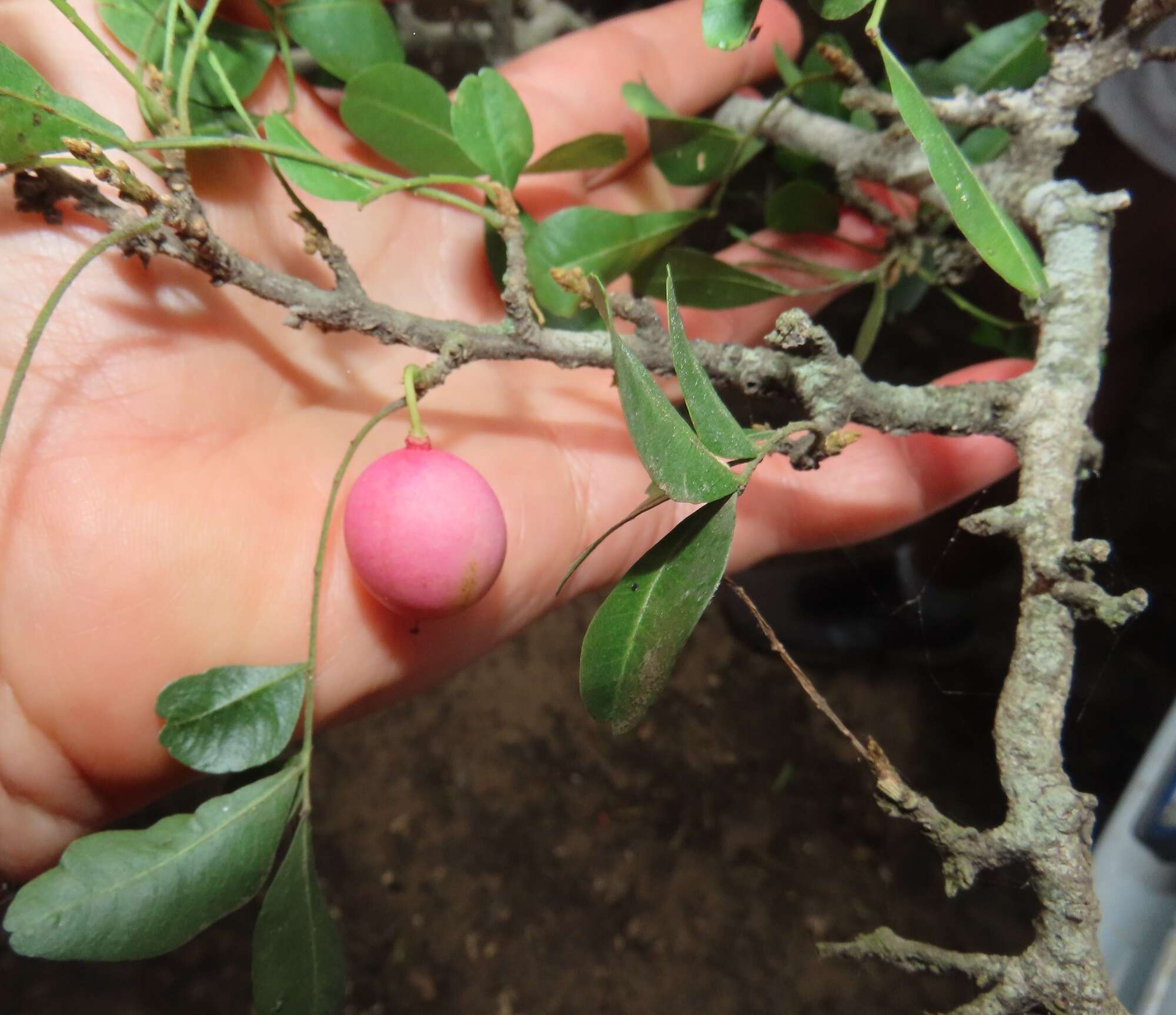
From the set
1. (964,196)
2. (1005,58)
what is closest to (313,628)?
(964,196)

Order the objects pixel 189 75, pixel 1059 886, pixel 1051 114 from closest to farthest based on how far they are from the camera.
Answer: pixel 1059 886 < pixel 189 75 < pixel 1051 114

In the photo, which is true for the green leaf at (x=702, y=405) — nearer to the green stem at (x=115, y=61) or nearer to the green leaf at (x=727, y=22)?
the green leaf at (x=727, y=22)

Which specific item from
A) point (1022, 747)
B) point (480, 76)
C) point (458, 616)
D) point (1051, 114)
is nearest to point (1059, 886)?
point (1022, 747)

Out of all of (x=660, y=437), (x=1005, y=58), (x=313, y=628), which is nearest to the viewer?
(x=660, y=437)

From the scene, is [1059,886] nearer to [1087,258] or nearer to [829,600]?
[1087,258]

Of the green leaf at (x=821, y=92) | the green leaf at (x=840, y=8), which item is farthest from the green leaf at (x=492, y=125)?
the green leaf at (x=821, y=92)

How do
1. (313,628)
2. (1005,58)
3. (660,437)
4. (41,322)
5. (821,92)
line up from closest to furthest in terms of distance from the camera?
1. (660,437)
2. (41,322)
3. (313,628)
4. (1005,58)
5. (821,92)

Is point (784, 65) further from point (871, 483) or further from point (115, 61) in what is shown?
point (115, 61)
